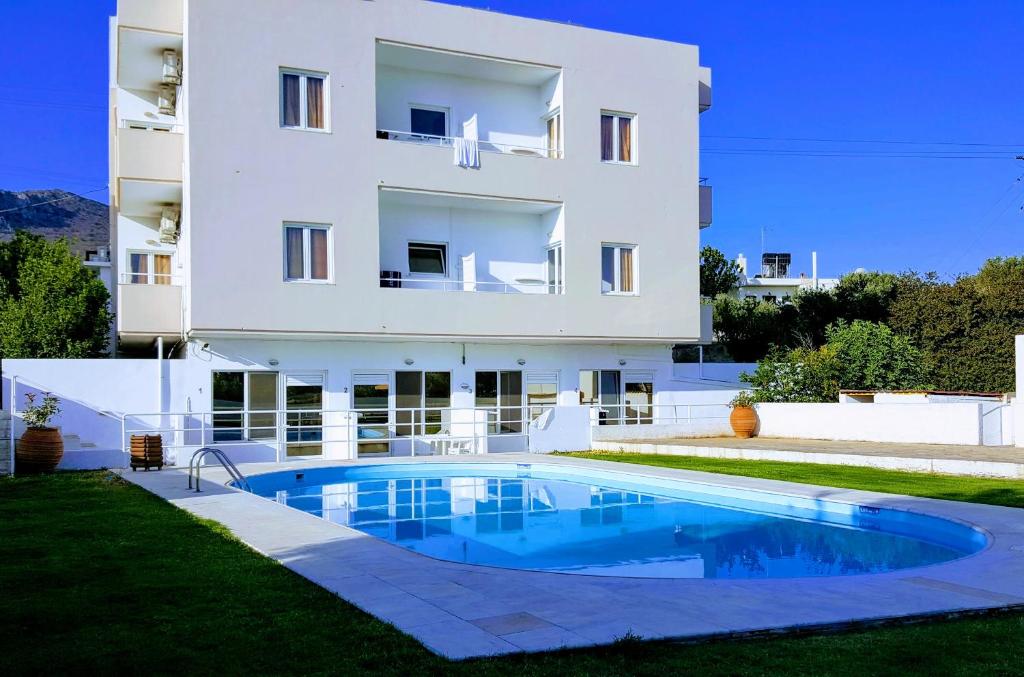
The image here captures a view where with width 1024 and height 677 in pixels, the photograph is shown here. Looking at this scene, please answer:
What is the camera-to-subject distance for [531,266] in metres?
26.3

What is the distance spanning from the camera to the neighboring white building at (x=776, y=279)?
2859 inches

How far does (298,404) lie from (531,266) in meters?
7.63

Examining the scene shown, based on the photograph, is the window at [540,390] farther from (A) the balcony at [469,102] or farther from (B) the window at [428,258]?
(A) the balcony at [469,102]

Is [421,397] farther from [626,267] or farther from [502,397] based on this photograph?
[626,267]

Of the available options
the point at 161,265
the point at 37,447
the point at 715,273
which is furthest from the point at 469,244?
the point at 715,273

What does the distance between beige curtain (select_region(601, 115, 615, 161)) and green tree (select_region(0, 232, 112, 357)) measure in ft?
56.6

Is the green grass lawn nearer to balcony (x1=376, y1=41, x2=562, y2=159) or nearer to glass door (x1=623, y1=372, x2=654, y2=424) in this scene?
balcony (x1=376, y1=41, x2=562, y2=159)

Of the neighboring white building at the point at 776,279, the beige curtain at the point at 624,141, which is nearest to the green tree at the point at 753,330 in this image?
the beige curtain at the point at 624,141

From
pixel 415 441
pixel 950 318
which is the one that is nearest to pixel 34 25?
pixel 415 441

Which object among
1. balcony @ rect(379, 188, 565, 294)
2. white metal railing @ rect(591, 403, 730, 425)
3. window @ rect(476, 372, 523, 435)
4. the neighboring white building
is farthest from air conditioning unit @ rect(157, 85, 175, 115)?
the neighboring white building

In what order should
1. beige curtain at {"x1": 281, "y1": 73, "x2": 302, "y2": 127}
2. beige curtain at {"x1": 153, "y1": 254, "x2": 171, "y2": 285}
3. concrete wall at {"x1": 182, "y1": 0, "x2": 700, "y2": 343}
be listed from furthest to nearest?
1. beige curtain at {"x1": 153, "y1": 254, "x2": 171, "y2": 285}
2. beige curtain at {"x1": 281, "y1": 73, "x2": 302, "y2": 127}
3. concrete wall at {"x1": 182, "y1": 0, "x2": 700, "y2": 343}

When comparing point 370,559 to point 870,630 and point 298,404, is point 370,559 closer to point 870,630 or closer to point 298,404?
point 870,630

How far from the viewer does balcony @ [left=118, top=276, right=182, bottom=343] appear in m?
21.9

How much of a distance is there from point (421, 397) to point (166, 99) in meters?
12.6
